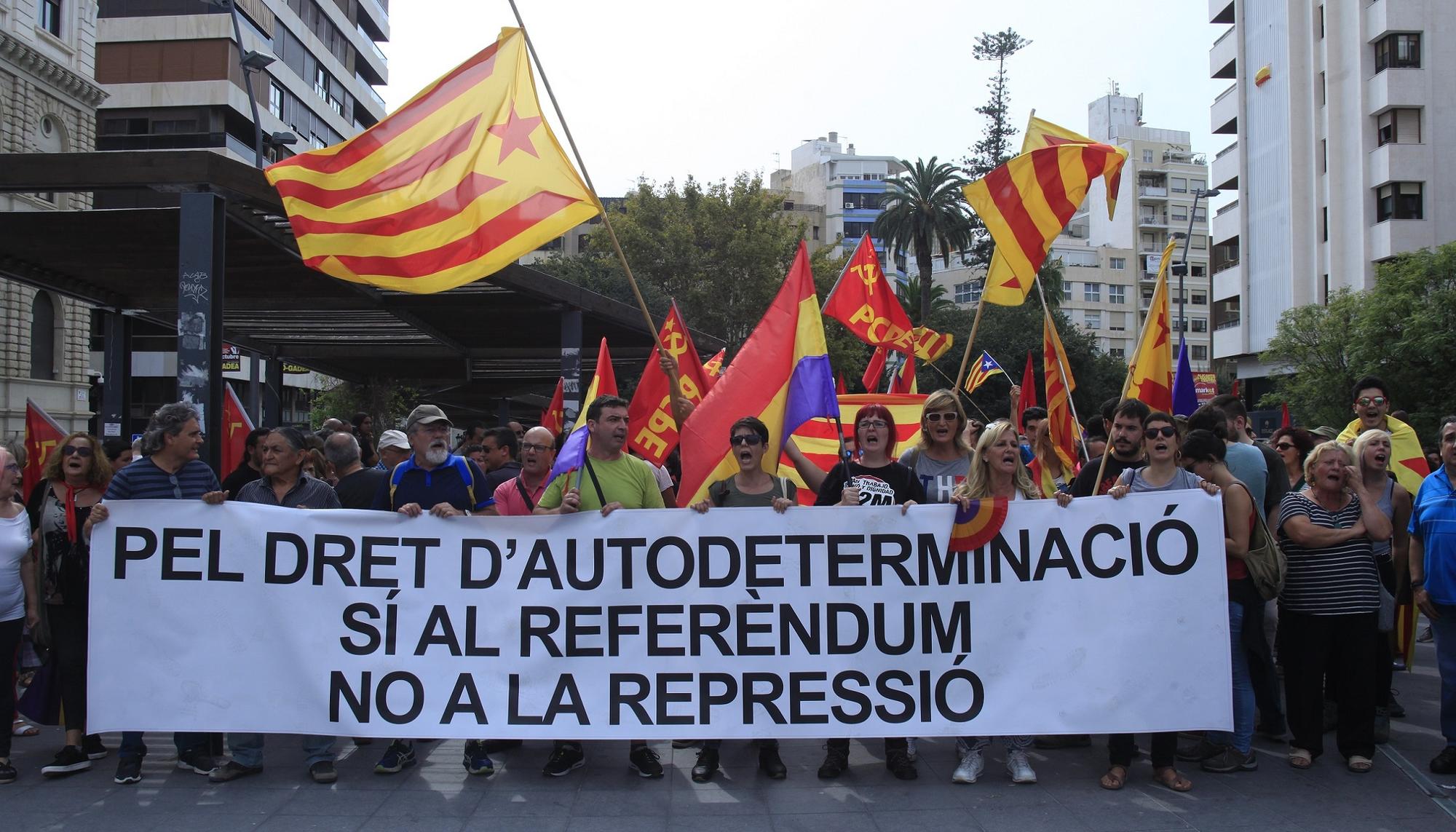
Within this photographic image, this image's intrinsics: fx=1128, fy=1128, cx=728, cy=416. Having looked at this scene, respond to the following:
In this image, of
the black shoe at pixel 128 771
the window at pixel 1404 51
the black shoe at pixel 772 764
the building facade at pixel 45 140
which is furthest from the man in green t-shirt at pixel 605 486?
the window at pixel 1404 51

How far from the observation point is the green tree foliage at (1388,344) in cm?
2742

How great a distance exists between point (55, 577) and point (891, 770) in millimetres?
4154

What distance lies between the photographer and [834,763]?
5367mm

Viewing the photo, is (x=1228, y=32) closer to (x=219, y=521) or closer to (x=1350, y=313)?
(x=1350, y=313)

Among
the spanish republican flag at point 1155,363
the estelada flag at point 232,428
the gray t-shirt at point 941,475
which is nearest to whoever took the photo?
the gray t-shirt at point 941,475

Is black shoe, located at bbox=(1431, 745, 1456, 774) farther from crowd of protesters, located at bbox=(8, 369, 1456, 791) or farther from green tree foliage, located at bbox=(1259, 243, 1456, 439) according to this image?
green tree foliage, located at bbox=(1259, 243, 1456, 439)

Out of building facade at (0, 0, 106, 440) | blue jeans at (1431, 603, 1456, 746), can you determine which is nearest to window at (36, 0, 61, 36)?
building facade at (0, 0, 106, 440)

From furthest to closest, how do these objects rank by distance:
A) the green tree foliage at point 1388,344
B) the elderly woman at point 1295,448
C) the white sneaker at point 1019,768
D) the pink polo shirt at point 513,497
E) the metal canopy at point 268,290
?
the green tree foliage at point 1388,344 → the metal canopy at point 268,290 → the elderly woman at point 1295,448 → the pink polo shirt at point 513,497 → the white sneaker at point 1019,768

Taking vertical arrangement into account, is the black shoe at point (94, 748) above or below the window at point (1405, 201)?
below

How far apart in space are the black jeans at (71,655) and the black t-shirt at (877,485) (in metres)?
3.70

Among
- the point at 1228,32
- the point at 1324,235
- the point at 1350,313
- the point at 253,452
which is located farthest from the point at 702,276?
the point at 253,452

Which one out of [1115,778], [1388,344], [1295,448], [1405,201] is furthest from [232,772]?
[1405,201]

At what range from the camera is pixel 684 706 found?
A: 17.4 feet

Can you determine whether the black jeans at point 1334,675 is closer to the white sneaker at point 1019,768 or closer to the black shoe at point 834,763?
the white sneaker at point 1019,768
